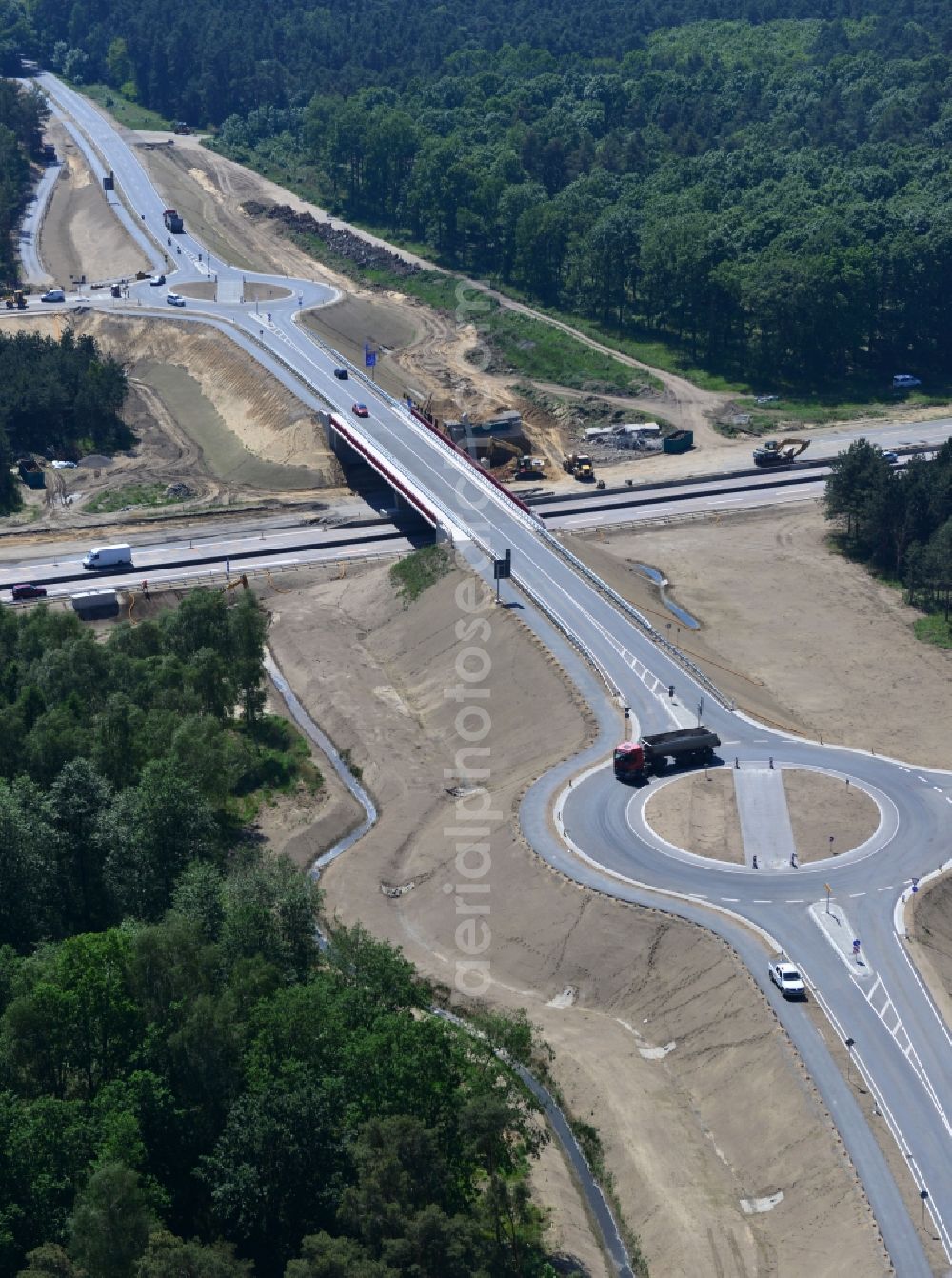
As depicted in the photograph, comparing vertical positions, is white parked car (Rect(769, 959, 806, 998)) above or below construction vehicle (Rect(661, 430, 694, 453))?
below

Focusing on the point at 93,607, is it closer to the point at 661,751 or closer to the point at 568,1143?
the point at 661,751

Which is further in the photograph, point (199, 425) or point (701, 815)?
point (199, 425)

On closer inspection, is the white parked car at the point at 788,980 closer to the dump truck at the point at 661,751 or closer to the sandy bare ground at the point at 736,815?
the sandy bare ground at the point at 736,815

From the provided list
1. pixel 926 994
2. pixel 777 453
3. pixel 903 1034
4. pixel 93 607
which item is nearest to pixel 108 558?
pixel 93 607

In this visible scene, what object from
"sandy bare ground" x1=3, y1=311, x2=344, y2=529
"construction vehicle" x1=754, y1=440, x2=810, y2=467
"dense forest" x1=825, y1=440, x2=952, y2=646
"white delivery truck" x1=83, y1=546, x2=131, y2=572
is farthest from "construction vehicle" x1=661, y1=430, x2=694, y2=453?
"white delivery truck" x1=83, y1=546, x2=131, y2=572

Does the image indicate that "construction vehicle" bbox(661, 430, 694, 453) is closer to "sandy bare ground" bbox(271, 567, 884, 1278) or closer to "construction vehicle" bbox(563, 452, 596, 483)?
"construction vehicle" bbox(563, 452, 596, 483)

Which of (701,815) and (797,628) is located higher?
(701,815)

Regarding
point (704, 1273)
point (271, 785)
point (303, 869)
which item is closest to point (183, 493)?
point (271, 785)
